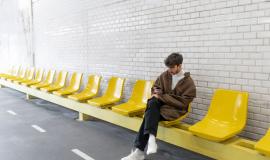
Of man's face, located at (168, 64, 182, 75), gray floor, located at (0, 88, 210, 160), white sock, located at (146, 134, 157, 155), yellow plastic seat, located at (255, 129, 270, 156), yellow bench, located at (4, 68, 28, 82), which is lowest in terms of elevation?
gray floor, located at (0, 88, 210, 160)

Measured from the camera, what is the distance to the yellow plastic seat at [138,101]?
380 centimetres

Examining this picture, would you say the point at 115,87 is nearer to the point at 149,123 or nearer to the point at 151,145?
the point at 149,123

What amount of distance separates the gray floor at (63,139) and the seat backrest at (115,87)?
0.52 meters

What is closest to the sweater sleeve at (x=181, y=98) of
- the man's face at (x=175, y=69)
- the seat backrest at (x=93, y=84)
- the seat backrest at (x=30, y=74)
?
the man's face at (x=175, y=69)

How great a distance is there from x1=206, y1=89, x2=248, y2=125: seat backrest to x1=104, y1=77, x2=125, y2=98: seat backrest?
180cm

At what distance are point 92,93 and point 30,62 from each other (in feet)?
15.9

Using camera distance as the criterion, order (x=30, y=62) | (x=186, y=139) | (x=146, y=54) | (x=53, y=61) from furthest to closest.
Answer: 1. (x=30, y=62)
2. (x=53, y=61)
3. (x=146, y=54)
4. (x=186, y=139)

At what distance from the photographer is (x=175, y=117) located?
3174mm

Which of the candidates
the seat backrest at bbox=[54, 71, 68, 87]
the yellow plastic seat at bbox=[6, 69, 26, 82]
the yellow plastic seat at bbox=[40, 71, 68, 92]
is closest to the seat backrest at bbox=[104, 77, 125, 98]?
the yellow plastic seat at bbox=[40, 71, 68, 92]

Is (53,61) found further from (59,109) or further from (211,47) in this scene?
(211,47)

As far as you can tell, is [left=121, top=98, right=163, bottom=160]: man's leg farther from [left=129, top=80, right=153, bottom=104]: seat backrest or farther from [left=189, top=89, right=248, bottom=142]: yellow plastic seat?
[left=129, top=80, right=153, bottom=104]: seat backrest

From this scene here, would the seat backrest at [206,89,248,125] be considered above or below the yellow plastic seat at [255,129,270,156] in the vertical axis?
above

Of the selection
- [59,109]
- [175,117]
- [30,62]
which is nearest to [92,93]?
[59,109]

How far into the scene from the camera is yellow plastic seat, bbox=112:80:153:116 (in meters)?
3.80
